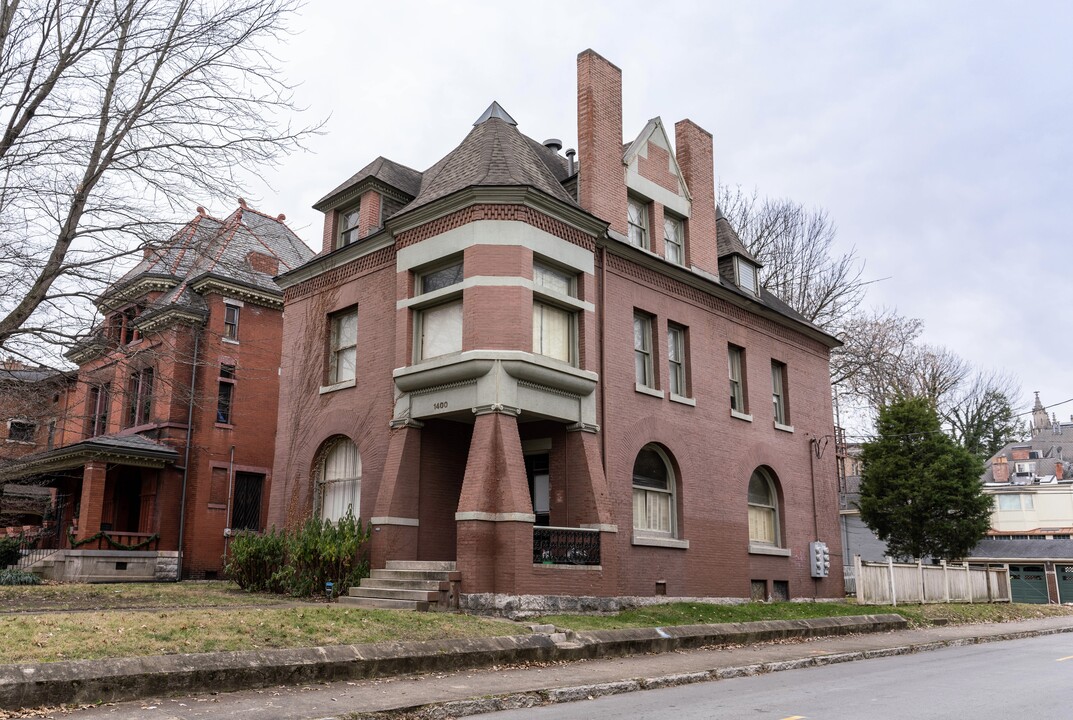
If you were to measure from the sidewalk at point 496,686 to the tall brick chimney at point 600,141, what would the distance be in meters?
10.9

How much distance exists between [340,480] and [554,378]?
280 inches

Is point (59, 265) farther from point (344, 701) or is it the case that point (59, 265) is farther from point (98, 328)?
point (344, 701)

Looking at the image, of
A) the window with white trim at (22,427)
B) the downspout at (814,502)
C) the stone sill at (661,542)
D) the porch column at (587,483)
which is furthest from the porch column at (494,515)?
the downspout at (814,502)

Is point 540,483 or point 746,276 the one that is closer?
point 540,483

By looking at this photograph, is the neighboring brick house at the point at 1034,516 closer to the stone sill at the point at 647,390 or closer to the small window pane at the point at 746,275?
the small window pane at the point at 746,275

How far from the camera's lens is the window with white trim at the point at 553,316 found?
60.9ft

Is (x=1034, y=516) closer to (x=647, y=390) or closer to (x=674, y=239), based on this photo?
(x=674, y=239)

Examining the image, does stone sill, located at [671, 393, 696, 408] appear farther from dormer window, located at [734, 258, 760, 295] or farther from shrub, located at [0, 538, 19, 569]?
shrub, located at [0, 538, 19, 569]

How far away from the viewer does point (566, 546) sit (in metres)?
17.0

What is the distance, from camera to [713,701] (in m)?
9.70

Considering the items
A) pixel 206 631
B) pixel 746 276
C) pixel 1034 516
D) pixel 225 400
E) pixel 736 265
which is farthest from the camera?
pixel 1034 516

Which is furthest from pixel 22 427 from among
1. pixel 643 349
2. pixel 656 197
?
pixel 656 197

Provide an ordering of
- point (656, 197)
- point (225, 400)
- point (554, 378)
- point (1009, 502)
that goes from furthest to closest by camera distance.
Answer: point (1009, 502) → point (225, 400) → point (656, 197) → point (554, 378)

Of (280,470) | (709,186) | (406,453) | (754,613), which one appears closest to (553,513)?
(406,453)
